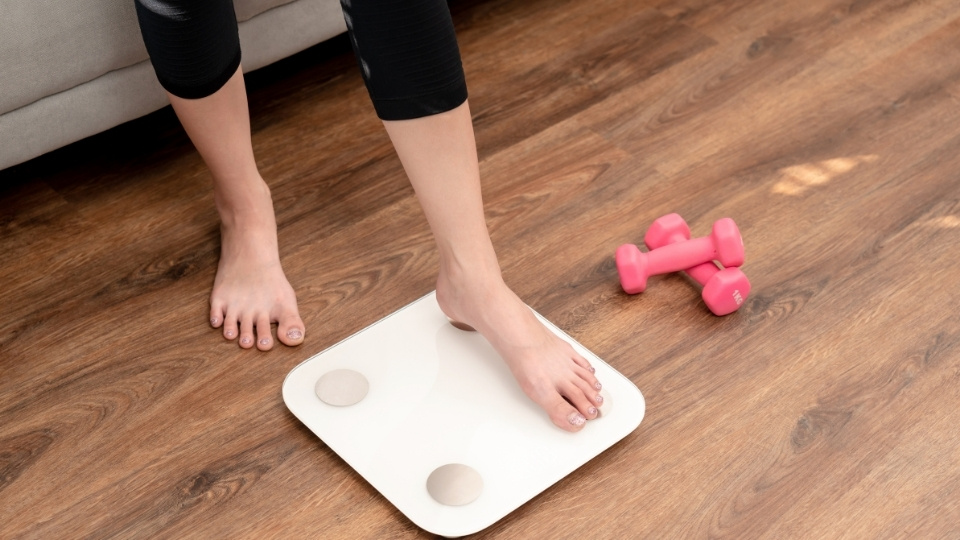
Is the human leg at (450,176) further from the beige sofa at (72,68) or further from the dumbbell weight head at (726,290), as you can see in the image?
the beige sofa at (72,68)

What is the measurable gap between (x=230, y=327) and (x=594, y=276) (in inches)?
17.5

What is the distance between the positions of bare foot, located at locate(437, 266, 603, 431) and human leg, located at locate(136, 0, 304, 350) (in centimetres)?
23

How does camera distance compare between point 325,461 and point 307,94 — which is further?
point 307,94

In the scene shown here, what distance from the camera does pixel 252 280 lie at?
3.91 ft

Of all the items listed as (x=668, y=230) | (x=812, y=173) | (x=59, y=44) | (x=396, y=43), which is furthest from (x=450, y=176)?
(x=812, y=173)

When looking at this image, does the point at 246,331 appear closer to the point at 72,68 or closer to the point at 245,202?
the point at 245,202

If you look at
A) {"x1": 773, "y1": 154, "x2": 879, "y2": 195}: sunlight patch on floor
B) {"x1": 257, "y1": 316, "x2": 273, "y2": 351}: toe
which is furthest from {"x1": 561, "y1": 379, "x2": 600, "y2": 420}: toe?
{"x1": 773, "y1": 154, "x2": 879, "y2": 195}: sunlight patch on floor

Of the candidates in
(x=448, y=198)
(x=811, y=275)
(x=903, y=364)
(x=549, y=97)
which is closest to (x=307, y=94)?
(x=549, y=97)

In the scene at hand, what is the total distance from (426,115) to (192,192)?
56 centimetres

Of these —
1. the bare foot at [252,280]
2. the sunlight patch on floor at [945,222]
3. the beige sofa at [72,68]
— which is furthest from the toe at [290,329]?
the sunlight patch on floor at [945,222]

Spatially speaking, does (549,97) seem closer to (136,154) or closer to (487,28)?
(487,28)

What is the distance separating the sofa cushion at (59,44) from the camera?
3.70ft

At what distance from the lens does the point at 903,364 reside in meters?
1.11

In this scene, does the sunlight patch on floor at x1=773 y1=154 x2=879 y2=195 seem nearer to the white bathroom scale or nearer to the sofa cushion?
the white bathroom scale
